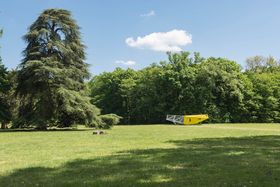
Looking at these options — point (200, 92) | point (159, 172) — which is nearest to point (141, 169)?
point (159, 172)

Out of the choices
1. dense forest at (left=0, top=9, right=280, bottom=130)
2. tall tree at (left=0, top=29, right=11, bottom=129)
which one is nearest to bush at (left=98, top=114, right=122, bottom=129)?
dense forest at (left=0, top=9, right=280, bottom=130)

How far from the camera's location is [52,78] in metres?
33.8

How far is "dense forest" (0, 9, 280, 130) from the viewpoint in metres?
33.8

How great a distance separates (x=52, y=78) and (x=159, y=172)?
2626 cm

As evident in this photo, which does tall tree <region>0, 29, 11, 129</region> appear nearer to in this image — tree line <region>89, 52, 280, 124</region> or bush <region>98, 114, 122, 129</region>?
bush <region>98, 114, 122, 129</region>

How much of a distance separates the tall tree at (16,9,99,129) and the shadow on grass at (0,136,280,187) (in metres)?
21.9

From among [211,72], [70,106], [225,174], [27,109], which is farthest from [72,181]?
[211,72]

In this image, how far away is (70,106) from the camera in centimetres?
3306

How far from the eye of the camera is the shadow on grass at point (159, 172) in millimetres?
7766

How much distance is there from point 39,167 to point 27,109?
1037 inches

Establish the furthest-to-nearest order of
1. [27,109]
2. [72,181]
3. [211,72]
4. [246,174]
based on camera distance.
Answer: [211,72] < [27,109] < [246,174] < [72,181]

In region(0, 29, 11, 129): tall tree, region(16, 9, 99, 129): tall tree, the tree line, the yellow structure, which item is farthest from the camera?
the tree line

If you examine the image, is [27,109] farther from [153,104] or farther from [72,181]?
[153,104]

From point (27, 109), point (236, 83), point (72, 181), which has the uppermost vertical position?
point (236, 83)
